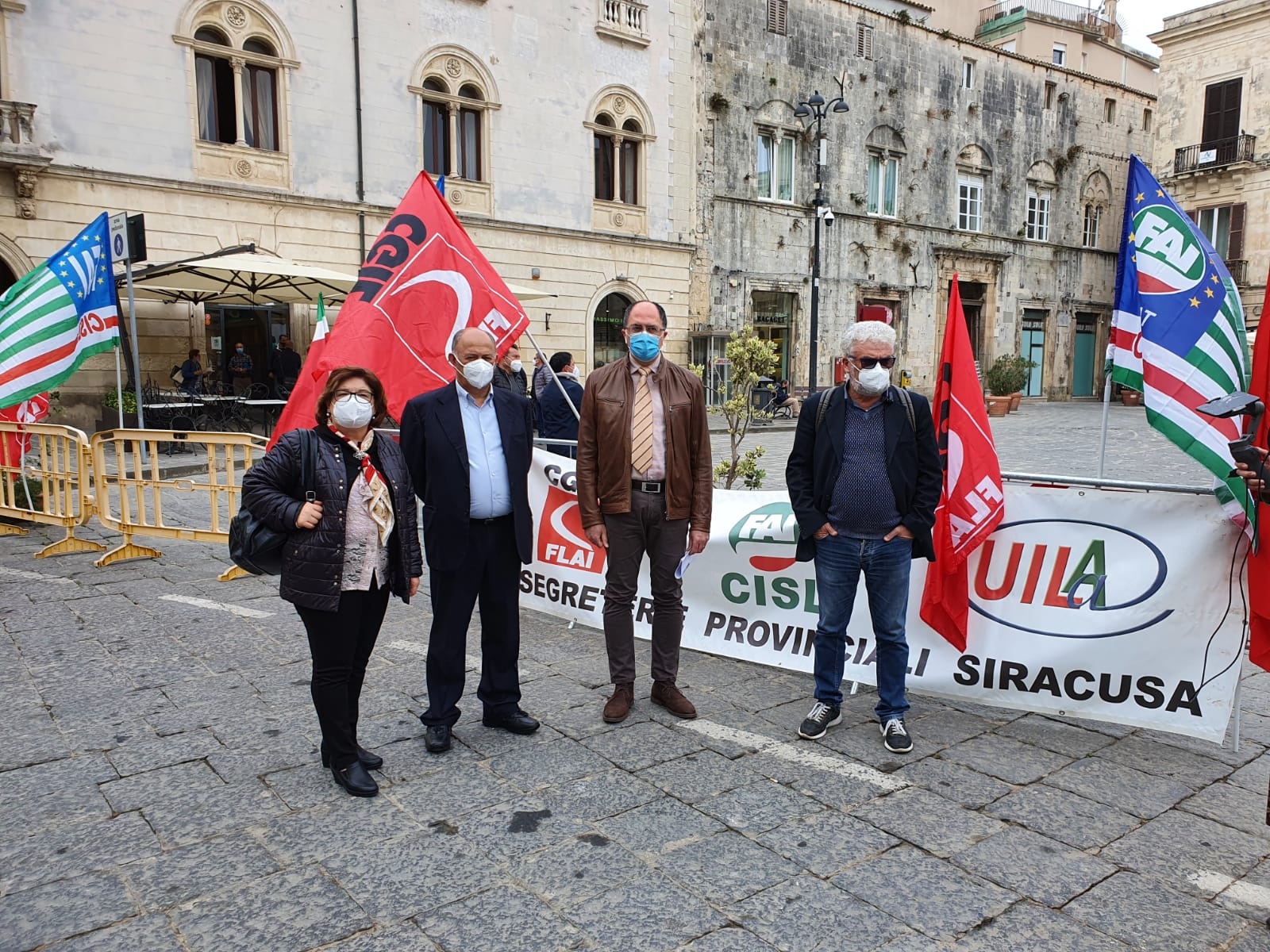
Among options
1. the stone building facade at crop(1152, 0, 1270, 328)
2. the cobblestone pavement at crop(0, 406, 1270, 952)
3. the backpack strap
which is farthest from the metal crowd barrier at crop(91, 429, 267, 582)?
the stone building facade at crop(1152, 0, 1270, 328)

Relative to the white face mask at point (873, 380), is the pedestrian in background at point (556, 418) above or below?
below

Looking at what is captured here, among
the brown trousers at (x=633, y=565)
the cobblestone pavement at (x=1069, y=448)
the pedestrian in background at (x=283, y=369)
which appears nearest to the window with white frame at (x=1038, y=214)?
the cobblestone pavement at (x=1069, y=448)

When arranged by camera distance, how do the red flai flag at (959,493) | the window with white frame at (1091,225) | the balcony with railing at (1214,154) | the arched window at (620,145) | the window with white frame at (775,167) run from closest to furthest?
the red flai flag at (959,493) → the arched window at (620,145) → the window with white frame at (775,167) → the balcony with railing at (1214,154) → the window with white frame at (1091,225)

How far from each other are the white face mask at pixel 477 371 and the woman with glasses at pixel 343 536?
1.56ft

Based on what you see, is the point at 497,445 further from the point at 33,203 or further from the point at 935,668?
the point at 33,203

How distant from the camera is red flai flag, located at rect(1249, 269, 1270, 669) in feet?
11.8

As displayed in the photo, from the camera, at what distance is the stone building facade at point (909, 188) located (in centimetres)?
2684

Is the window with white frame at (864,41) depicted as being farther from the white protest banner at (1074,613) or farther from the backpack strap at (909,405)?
the backpack strap at (909,405)

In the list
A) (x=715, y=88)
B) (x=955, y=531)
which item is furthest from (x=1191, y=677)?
(x=715, y=88)

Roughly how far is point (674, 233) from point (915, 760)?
22.9 m

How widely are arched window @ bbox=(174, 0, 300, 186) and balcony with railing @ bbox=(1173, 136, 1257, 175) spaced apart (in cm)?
3055

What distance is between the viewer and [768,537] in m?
5.36

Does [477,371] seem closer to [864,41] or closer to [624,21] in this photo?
[624,21]

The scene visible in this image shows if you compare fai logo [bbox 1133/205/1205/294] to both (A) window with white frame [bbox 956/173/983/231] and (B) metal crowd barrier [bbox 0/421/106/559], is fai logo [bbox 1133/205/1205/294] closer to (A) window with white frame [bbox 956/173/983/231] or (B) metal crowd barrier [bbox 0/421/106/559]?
(B) metal crowd barrier [bbox 0/421/106/559]
